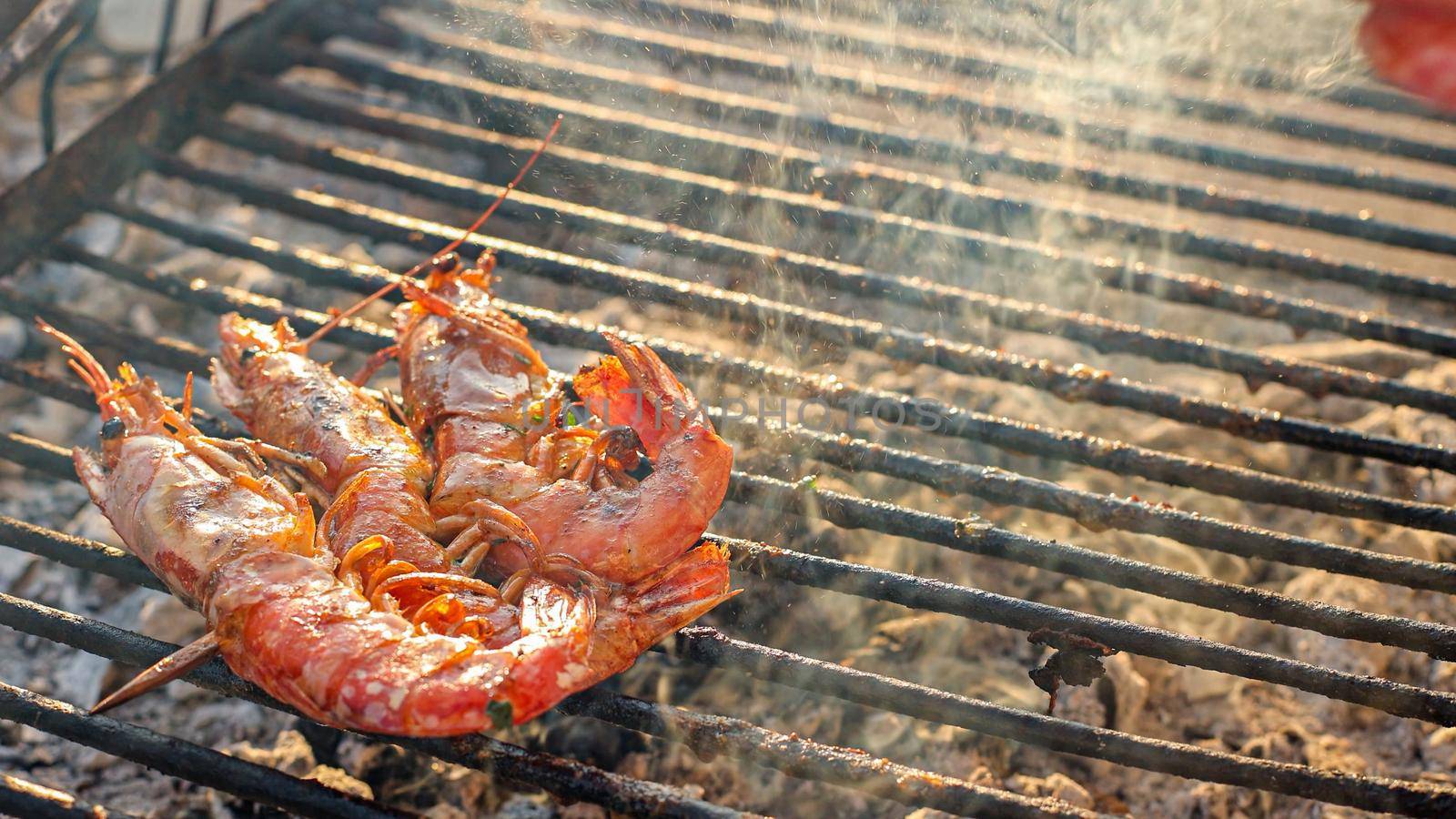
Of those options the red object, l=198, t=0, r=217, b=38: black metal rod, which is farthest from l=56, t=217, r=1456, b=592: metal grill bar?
the red object

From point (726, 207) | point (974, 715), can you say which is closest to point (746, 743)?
point (974, 715)

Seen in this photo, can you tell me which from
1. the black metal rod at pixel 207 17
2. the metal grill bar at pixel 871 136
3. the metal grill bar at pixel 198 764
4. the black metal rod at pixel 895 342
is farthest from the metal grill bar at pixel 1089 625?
the black metal rod at pixel 207 17

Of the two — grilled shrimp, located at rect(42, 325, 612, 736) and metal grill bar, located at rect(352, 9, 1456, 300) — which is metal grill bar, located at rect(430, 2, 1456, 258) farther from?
grilled shrimp, located at rect(42, 325, 612, 736)

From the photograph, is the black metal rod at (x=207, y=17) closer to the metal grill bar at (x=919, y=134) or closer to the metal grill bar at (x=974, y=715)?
the metal grill bar at (x=919, y=134)

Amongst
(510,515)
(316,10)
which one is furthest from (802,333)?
(316,10)

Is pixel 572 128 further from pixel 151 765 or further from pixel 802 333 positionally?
pixel 151 765
